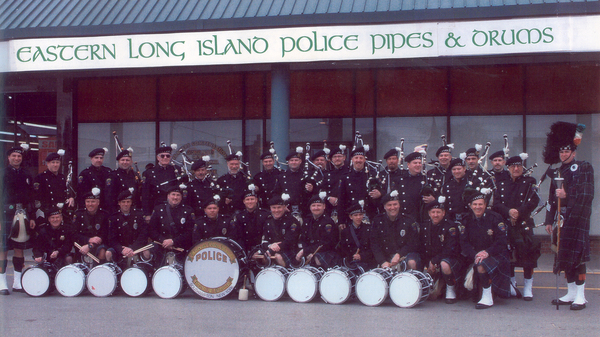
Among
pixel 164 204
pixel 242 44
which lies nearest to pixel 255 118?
pixel 242 44

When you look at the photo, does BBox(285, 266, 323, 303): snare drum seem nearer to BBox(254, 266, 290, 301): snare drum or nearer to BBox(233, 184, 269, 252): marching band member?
BBox(254, 266, 290, 301): snare drum

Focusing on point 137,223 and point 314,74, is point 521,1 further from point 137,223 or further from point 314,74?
point 137,223

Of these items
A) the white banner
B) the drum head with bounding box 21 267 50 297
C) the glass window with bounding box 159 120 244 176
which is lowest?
the drum head with bounding box 21 267 50 297

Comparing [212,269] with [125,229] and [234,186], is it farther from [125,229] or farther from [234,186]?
[234,186]

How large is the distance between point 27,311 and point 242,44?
18.5 feet

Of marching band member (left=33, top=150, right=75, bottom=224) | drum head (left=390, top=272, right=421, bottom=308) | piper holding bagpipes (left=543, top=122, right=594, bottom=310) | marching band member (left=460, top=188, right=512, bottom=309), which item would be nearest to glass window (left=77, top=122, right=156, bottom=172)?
marching band member (left=33, top=150, right=75, bottom=224)

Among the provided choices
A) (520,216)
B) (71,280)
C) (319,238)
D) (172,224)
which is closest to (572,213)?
(520,216)

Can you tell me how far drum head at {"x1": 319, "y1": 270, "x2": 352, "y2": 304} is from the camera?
720 cm

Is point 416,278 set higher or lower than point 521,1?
lower

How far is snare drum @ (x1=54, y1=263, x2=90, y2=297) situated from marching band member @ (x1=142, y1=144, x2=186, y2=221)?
162 cm

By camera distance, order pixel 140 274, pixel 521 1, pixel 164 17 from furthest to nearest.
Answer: pixel 164 17
pixel 521 1
pixel 140 274

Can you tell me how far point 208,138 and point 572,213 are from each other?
7894 mm

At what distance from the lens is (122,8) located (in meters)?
11.7

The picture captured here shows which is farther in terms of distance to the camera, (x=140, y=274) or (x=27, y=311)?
(x=140, y=274)
